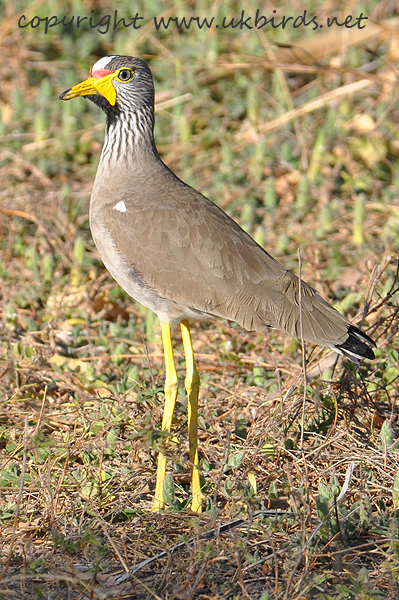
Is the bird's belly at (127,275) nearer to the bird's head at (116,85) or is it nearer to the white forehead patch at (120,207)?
the white forehead patch at (120,207)

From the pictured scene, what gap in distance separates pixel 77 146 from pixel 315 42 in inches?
105

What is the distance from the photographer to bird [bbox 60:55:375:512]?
3795mm

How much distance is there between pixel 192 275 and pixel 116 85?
123cm

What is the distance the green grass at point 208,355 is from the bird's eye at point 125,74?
5.39ft

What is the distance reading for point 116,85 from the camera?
4324 mm

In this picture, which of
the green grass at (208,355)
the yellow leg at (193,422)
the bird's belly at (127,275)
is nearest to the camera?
the green grass at (208,355)

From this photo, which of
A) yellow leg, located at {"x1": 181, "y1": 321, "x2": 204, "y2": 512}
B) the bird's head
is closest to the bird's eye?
the bird's head

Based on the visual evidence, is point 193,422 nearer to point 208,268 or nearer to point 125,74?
point 208,268

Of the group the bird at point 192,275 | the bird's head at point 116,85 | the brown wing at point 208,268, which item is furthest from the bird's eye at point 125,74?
the brown wing at point 208,268

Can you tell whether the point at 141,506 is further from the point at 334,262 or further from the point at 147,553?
the point at 334,262

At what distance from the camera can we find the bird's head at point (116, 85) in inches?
169

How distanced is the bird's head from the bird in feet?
1.53

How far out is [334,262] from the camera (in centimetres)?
600


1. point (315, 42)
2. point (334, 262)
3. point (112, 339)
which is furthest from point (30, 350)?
point (315, 42)
